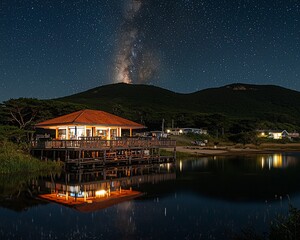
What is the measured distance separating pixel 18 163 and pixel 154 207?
616 inches

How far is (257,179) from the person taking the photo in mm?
27906

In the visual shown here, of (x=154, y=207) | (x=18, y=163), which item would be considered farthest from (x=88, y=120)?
(x=154, y=207)

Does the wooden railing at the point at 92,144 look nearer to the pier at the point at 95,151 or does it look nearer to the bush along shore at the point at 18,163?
the pier at the point at 95,151

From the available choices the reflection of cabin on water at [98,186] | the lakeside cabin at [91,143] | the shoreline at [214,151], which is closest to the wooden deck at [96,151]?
the lakeside cabin at [91,143]

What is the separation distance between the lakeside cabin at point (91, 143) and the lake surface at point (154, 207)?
363 centimetres

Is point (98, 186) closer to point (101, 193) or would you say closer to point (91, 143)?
point (101, 193)

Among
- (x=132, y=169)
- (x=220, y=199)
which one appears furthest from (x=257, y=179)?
(x=132, y=169)

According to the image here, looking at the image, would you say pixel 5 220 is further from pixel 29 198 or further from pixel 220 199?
pixel 220 199

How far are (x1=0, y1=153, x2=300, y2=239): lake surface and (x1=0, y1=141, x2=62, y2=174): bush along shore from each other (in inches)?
99.7

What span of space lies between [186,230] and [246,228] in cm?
230

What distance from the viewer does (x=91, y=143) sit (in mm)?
32406

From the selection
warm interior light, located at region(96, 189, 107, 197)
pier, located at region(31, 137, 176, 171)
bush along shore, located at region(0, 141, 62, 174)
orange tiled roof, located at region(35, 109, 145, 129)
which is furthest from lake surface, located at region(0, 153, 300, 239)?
orange tiled roof, located at region(35, 109, 145, 129)

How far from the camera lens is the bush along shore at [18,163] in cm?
2822

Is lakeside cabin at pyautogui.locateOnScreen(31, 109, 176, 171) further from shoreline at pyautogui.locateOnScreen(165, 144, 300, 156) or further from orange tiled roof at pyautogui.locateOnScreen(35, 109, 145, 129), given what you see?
shoreline at pyautogui.locateOnScreen(165, 144, 300, 156)
